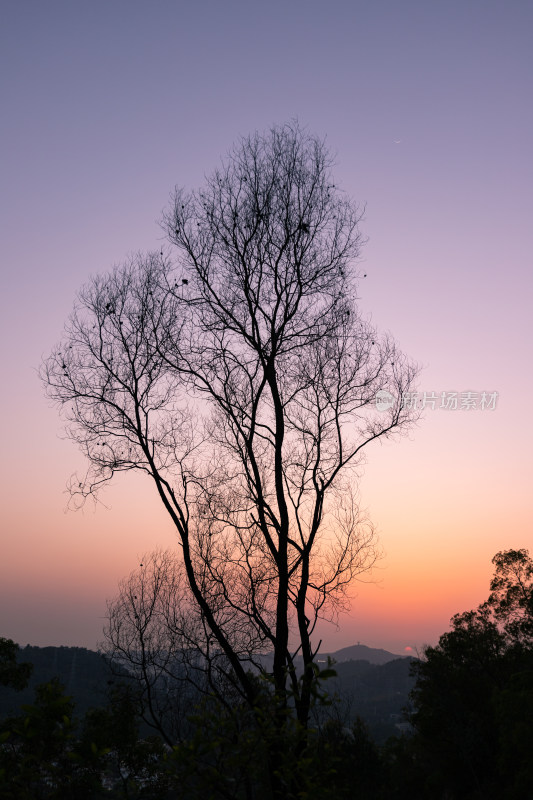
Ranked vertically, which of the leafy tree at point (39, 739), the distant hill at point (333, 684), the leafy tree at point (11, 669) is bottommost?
→ the distant hill at point (333, 684)

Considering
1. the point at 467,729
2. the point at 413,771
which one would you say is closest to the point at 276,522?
the point at 467,729

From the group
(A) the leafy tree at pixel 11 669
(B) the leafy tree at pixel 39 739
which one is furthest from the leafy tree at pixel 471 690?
(B) the leafy tree at pixel 39 739

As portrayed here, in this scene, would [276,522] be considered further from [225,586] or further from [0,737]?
[0,737]

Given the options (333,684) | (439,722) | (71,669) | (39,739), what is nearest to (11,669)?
(39,739)

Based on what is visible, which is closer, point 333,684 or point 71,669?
point 71,669

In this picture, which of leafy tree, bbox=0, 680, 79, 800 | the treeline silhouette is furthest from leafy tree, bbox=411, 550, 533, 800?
leafy tree, bbox=0, 680, 79, 800

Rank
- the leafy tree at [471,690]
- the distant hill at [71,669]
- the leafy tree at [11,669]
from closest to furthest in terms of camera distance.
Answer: the leafy tree at [11,669], the leafy tree at [471,690], the distant hill at [71,669]

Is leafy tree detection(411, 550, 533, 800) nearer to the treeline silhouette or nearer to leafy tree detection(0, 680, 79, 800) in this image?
the treeline silhouette

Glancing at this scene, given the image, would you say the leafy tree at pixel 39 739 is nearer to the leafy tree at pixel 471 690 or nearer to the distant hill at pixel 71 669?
the leafy tree at pixel 471 690

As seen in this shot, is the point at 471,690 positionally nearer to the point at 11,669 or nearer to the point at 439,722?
the point at 439,722

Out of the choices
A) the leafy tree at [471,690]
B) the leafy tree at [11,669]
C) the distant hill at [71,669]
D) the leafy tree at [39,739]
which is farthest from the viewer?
the distant hill at [71,669]

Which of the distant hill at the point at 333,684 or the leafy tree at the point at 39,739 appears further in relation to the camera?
the distant hill at the point at 333,684

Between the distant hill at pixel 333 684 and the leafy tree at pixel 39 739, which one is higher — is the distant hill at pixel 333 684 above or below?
below

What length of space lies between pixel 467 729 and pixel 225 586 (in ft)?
104
